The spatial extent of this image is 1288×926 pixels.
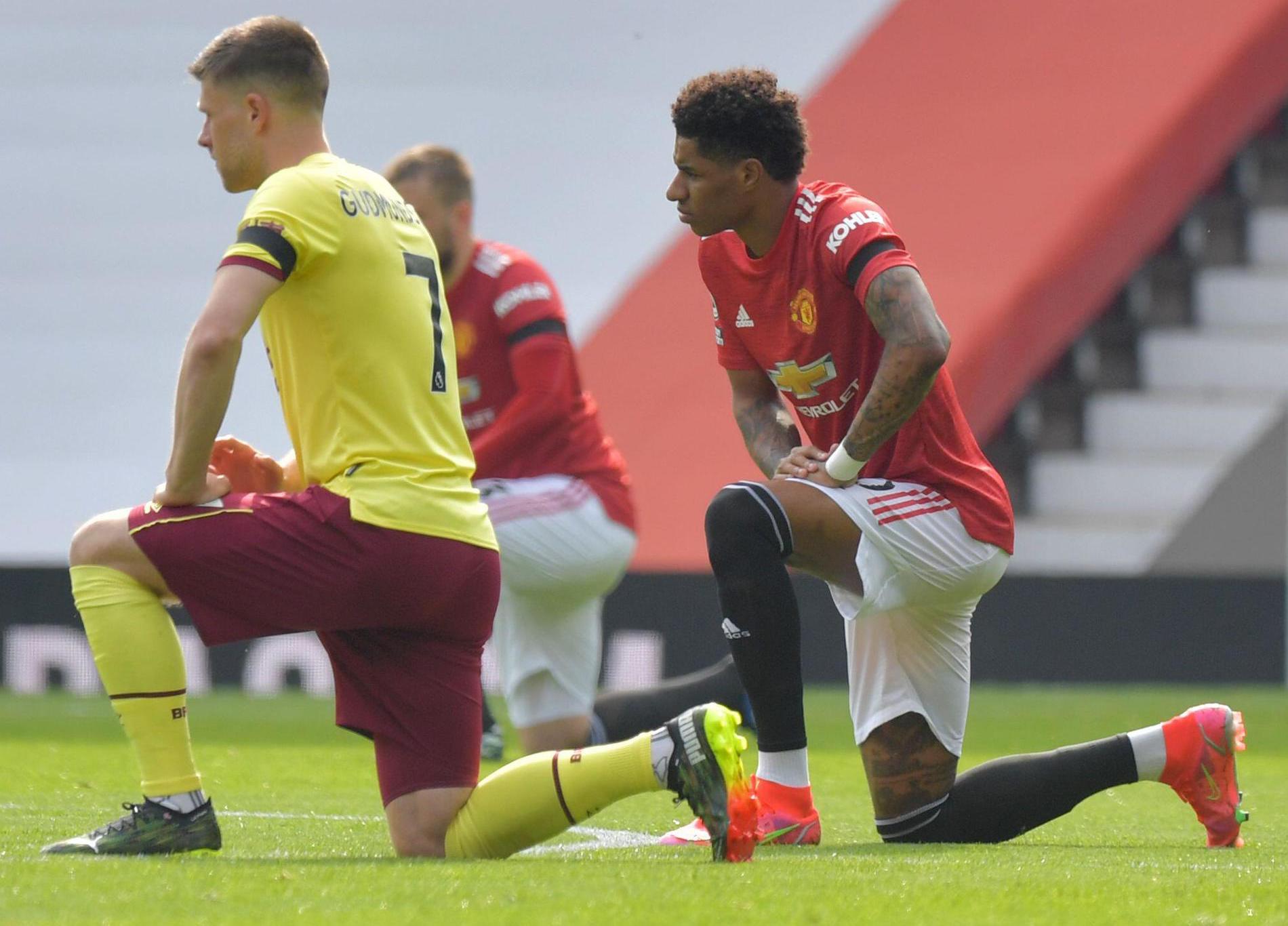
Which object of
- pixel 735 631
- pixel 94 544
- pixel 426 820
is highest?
pixel 94 544

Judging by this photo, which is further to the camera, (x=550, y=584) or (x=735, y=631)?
(x=550, y=584)

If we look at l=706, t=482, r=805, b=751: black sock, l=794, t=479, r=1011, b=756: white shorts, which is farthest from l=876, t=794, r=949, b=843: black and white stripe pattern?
l=706, t=482, r=805, b=751: black sock

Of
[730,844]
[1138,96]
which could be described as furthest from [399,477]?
[1138,96]

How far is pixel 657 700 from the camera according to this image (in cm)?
658

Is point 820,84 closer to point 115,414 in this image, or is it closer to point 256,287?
point 115,414

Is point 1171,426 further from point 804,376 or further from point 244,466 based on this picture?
point 244,466

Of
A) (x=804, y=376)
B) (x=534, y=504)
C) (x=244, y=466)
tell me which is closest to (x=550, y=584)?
(x=534, y=504)

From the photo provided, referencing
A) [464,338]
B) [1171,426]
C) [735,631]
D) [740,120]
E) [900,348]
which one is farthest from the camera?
[1171,426]

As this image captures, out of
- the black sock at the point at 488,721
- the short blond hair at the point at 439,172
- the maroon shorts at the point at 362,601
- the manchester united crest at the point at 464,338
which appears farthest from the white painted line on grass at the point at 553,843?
the short blond hair at the point at 439,172

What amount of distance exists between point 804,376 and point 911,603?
53 centimetres

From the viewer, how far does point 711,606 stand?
33.5 feet

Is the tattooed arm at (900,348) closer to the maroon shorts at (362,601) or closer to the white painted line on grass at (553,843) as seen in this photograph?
the maroon shorts at (362,601)

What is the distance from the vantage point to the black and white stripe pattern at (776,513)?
152 inches

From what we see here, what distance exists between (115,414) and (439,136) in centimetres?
278
